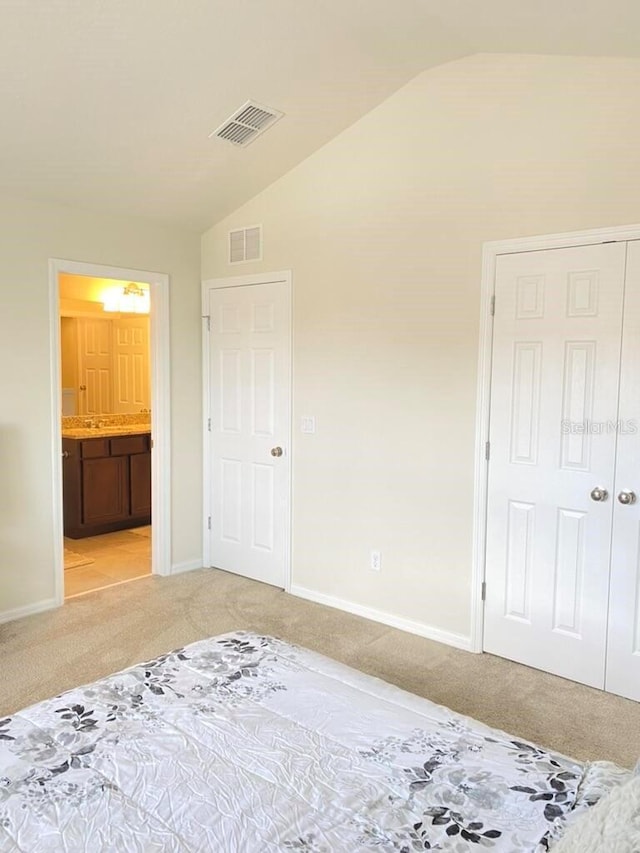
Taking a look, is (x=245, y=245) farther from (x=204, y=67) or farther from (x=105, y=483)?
(x=105, y=483)

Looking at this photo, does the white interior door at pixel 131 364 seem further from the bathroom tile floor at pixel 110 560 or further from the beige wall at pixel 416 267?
the beige wall at pixel 416 267

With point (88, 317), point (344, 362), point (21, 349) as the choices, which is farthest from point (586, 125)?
point (88, 317)

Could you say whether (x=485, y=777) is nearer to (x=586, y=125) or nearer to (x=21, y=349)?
(x=586, y=125)

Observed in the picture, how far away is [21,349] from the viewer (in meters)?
3.83

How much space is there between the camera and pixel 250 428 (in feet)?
15.1

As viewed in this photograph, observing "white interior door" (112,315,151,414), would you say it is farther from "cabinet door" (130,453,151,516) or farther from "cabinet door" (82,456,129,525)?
"cabinet door" (82,456,129,525)

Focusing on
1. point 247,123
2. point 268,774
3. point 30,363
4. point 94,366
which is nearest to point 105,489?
point 94,366

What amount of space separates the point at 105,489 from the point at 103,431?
534 mm

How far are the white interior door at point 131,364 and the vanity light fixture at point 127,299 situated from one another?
41 cm

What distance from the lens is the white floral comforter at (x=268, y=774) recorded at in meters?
1.25

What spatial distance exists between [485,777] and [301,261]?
3333 millimetres

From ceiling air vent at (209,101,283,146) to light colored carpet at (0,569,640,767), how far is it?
281cm

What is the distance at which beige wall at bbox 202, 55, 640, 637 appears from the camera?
3.02 m

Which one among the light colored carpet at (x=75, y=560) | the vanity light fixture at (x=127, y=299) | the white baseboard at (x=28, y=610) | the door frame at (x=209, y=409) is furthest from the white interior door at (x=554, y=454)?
the vanity light fixture at (x=127, y=299)
